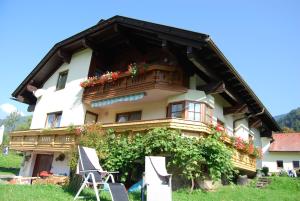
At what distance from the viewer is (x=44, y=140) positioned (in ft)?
51.7

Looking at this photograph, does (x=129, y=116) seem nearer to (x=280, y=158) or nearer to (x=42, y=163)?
(x=42, y=163)

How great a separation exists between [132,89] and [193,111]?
3193 mm

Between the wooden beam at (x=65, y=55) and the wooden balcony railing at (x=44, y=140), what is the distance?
535 cm

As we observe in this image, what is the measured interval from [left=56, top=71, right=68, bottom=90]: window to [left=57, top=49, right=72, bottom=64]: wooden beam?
0.87 meters

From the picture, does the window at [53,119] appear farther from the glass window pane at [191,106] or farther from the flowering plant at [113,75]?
the glass window pane at [191,106]

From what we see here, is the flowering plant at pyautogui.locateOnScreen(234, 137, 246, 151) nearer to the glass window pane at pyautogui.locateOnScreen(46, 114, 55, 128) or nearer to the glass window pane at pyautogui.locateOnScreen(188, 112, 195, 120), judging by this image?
the glass window pane at pyautogui.locateOnScreen(188, 112, 195, 120)

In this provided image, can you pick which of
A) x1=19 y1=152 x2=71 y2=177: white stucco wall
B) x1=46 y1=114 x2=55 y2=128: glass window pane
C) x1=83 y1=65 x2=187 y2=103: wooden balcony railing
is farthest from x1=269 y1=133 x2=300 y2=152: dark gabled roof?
x1=19 y1=152 x2=71 y2=177: white stucco wall

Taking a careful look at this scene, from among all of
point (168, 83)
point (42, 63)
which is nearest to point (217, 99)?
point (168, 83)

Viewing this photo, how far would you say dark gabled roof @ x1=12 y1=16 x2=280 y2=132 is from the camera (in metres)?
11.6

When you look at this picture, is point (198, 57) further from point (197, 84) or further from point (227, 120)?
point (227, 120)

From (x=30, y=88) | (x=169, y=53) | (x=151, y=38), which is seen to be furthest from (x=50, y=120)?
(x=169, y=53)

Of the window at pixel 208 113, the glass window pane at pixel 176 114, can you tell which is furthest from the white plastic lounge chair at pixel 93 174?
the window at pixel 208 113

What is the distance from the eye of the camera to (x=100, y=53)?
58.7 ft

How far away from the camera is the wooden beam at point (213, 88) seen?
12859 mm
